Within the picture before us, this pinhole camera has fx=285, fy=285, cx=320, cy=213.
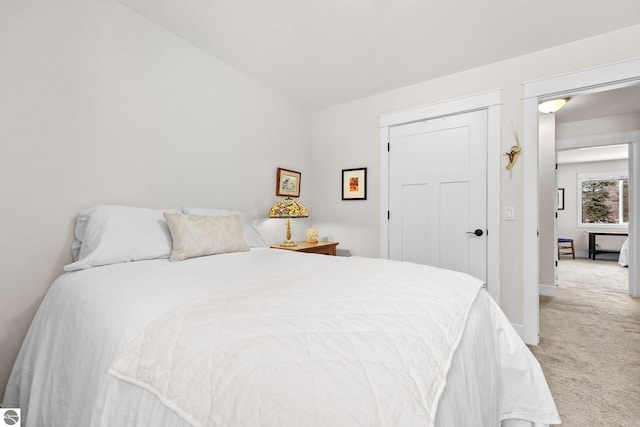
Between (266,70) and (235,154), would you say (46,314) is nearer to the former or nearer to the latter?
(235,154)

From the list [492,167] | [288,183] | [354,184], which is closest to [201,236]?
[288,183]

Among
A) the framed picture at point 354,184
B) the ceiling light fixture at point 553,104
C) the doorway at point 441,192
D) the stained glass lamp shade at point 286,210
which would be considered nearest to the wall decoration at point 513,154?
the doorway at point 441,192

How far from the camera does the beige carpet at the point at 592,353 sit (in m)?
1.60

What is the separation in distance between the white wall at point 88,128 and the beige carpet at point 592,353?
9.46 ft

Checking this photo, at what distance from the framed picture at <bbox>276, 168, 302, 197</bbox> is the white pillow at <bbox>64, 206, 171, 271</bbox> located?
160 cm

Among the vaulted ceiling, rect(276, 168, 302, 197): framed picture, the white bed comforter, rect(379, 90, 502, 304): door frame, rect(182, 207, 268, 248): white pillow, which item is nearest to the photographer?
the white bed comforter

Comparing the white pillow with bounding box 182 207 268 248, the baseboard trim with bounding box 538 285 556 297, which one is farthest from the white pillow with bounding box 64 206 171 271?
the baseboard trim with bounding box 538 285 556 297

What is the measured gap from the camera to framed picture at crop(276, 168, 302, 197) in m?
3.32

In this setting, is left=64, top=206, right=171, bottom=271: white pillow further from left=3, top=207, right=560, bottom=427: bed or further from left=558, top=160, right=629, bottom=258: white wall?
left=558, top=160, right=629, bottom=258: white wall

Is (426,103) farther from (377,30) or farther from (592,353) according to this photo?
(592,353)

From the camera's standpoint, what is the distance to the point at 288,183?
3.45 m

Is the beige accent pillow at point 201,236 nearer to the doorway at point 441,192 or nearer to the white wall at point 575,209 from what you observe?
the doorway at point 441,192

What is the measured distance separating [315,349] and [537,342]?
2742 millimetres

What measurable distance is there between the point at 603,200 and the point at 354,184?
749cm
